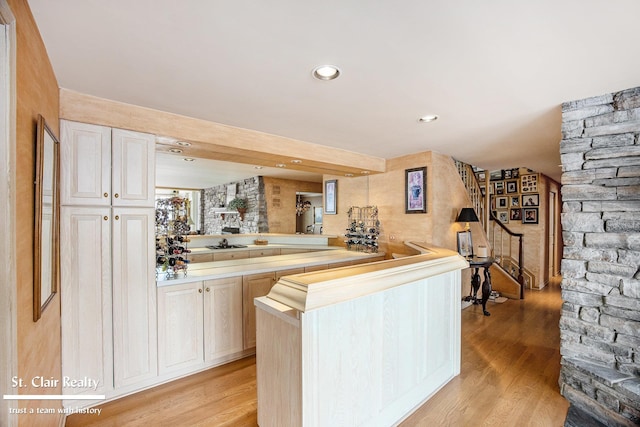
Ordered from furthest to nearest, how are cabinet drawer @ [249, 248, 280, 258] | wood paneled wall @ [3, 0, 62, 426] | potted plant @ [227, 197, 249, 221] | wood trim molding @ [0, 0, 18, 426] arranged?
potted plant @ [227, 197, 249, 221]
cabinet drawer @ [249, 248, 280, 258]
wood paneled wall @ [3, 0, 62, 426]
wood trim molding @ [0, 0, 18, 426]

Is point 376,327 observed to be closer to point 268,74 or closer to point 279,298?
point 279,298

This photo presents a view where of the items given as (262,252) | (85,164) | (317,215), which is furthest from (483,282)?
(317,215)

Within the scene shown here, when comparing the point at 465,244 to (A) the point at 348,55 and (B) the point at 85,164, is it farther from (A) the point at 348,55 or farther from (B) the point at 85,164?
(B) the point at 85,164

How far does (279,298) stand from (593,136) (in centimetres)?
247

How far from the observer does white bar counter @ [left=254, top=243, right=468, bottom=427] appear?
4.67 feet

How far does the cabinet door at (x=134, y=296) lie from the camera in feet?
7.10

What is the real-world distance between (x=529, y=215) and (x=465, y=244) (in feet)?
7.77

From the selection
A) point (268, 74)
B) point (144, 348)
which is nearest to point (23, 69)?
point (268, 74)

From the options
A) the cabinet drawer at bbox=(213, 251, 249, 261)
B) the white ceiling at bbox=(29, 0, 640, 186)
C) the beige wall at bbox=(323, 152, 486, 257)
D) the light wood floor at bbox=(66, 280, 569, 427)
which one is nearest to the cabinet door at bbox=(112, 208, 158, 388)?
the light wood floor at bbox=(66, 280, 569, 427)

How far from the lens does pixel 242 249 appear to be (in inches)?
186

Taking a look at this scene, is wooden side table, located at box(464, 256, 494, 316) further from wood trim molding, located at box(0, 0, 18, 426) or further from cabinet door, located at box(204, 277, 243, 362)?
wood trim molding, located at box(0, 0, 18, 426)

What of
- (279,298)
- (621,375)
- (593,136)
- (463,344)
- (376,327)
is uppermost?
(593,136)

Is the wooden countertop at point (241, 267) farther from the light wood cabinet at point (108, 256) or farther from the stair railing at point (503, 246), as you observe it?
the stair railing at point (503, 246)

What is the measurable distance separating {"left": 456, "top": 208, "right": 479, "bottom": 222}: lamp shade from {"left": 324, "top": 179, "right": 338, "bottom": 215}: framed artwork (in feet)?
6.64
